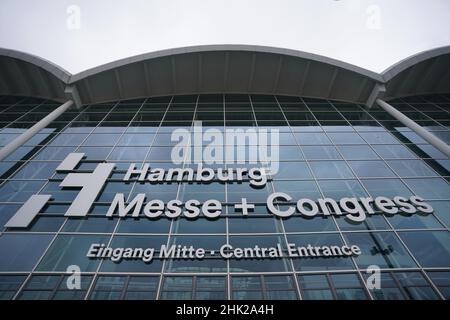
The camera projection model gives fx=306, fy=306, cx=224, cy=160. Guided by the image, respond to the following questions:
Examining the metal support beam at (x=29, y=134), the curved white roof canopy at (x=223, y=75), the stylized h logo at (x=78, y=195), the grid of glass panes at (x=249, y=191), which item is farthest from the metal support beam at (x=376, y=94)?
the metal support beam at (x=29, y=134)

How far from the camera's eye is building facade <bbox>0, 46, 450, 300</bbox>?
902cm

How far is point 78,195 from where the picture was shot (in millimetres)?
12070

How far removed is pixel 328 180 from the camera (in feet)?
43.0

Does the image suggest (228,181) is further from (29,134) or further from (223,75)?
(223,75)

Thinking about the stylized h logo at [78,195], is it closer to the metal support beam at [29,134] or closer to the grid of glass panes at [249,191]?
the grid of glass panes at [249,191]

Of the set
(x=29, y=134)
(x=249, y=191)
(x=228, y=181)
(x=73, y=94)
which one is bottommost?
(x=249, y=191)

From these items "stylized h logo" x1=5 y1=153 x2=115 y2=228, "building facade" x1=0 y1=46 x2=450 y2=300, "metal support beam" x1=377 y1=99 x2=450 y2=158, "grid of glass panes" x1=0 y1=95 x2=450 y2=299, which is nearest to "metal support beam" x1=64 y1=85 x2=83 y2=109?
"building facade" x1=0 y1=46 x2=450 y2=300

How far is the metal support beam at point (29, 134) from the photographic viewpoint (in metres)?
A: 13.6

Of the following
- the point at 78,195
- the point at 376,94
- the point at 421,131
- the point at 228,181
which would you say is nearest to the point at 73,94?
the point at 78,195

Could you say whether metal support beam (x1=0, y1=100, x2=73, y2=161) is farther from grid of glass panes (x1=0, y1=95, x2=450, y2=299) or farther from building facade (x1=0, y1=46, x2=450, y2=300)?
grid of glass panes (x1=0, y1=95, x2=450, y2=299)

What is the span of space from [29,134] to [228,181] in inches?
414

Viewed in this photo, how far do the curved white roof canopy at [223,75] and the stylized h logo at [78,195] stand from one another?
25.6ft

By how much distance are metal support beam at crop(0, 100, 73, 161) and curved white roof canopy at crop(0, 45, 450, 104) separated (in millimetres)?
1866

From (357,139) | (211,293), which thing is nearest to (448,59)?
(357,139)
